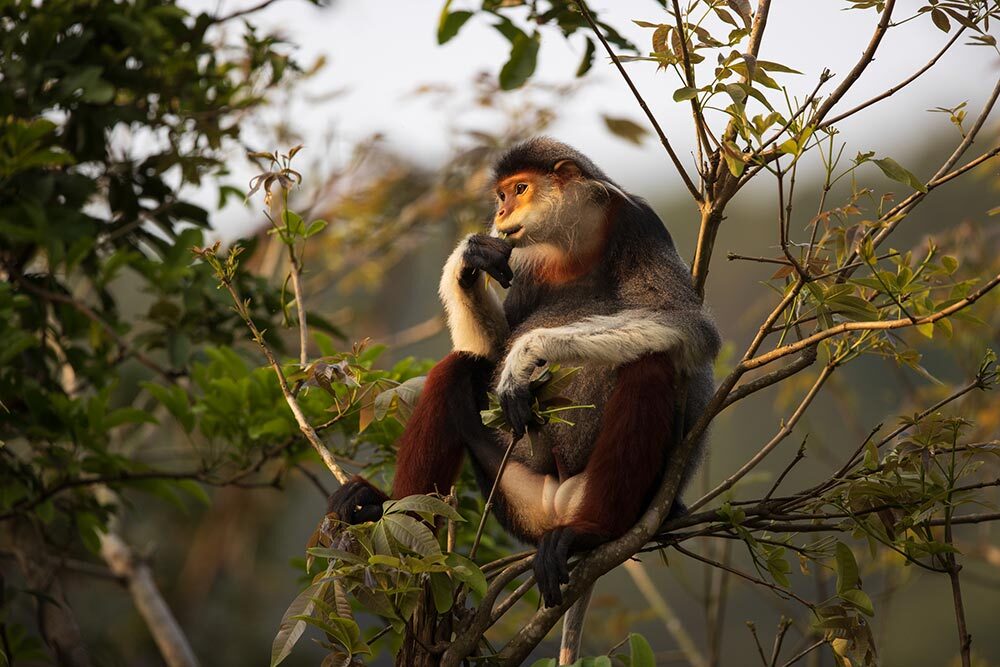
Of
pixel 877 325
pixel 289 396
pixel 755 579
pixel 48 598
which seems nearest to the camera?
pixel 877 325

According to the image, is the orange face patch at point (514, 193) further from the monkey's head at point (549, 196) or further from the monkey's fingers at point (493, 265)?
the monkey's fingers at point (493, 265)

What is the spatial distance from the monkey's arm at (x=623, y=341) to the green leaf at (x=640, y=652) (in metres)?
0.89

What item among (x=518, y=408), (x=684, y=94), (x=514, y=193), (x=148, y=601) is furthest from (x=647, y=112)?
(x=148, y=601)

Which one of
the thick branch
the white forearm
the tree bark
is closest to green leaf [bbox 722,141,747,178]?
the white forearm

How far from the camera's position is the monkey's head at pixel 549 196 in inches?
155

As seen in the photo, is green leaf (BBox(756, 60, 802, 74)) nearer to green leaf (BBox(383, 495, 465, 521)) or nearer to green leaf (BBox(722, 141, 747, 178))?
green leaf (BBox(722, 141, 747, 178))

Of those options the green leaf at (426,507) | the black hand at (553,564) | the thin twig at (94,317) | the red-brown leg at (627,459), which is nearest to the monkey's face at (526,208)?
the red-brown leg at (627,459)

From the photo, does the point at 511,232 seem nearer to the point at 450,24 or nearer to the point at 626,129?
the point at 450,24

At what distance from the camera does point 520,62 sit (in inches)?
144

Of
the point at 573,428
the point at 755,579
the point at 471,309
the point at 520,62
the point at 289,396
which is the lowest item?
the point at 755,579

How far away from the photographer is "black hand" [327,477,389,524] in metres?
3.37

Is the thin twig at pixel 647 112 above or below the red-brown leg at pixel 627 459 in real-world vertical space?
above

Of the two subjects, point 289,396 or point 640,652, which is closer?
A: point 640,652

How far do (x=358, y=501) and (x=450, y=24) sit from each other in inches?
65.0
